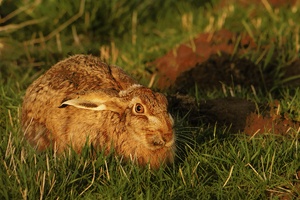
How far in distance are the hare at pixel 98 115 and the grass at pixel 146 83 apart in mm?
158

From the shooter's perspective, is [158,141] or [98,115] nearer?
[158,141]

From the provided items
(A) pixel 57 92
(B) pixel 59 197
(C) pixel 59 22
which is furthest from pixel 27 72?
(B) pixel 59 197

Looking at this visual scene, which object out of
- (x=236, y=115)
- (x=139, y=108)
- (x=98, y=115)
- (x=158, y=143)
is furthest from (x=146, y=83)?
(x=158, y=143)

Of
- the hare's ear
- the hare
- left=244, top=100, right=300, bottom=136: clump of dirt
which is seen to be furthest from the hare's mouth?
left=244, top=100, right=300, bottom=136: clump of dirt

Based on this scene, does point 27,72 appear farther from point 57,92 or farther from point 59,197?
point 59,197

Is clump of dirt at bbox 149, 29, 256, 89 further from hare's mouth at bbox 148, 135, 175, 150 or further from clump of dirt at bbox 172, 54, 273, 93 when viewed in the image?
hare's mouth at bbox 148, 135, 175, 150

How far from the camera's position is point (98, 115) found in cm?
504

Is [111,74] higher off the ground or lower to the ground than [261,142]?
higher

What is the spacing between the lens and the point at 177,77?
7.04m

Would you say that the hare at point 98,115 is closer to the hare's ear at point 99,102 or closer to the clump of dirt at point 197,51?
the hare's ear at point 99,102

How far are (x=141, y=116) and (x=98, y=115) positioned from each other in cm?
42

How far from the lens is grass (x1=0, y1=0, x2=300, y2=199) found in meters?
4.50

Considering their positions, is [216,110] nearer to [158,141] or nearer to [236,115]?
[236,115]

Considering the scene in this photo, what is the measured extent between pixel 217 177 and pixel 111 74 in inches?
54.5
